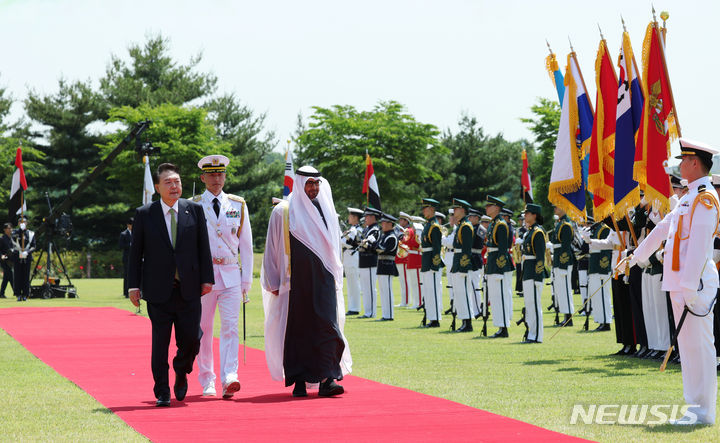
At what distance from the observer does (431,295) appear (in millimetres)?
17828

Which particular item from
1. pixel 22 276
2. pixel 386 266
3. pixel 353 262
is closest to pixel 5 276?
pixel 22 276

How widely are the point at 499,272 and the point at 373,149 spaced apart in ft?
135

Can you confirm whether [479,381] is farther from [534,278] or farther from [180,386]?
[534,278]

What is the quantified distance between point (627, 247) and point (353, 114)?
4724 cm

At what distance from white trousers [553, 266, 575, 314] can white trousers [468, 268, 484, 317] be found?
146cm

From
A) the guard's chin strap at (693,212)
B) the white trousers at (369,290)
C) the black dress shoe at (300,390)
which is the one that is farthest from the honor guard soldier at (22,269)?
the guard's chin strap at (693,212)

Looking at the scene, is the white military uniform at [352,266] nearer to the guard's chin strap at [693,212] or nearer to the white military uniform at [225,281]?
the white military uniform at [225,281]

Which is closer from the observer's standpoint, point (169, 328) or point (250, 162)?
point (169, 328)

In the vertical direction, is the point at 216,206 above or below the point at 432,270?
above

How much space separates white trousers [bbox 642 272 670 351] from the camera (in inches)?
479

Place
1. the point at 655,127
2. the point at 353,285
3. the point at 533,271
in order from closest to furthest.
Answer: the point at 655,127
the point at 533,271
the point at 353,285

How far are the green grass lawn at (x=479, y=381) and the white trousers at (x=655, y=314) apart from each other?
421 millimetres

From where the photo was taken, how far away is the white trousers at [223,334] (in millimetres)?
8977

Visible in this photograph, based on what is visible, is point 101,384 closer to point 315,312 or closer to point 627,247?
point 315,312
